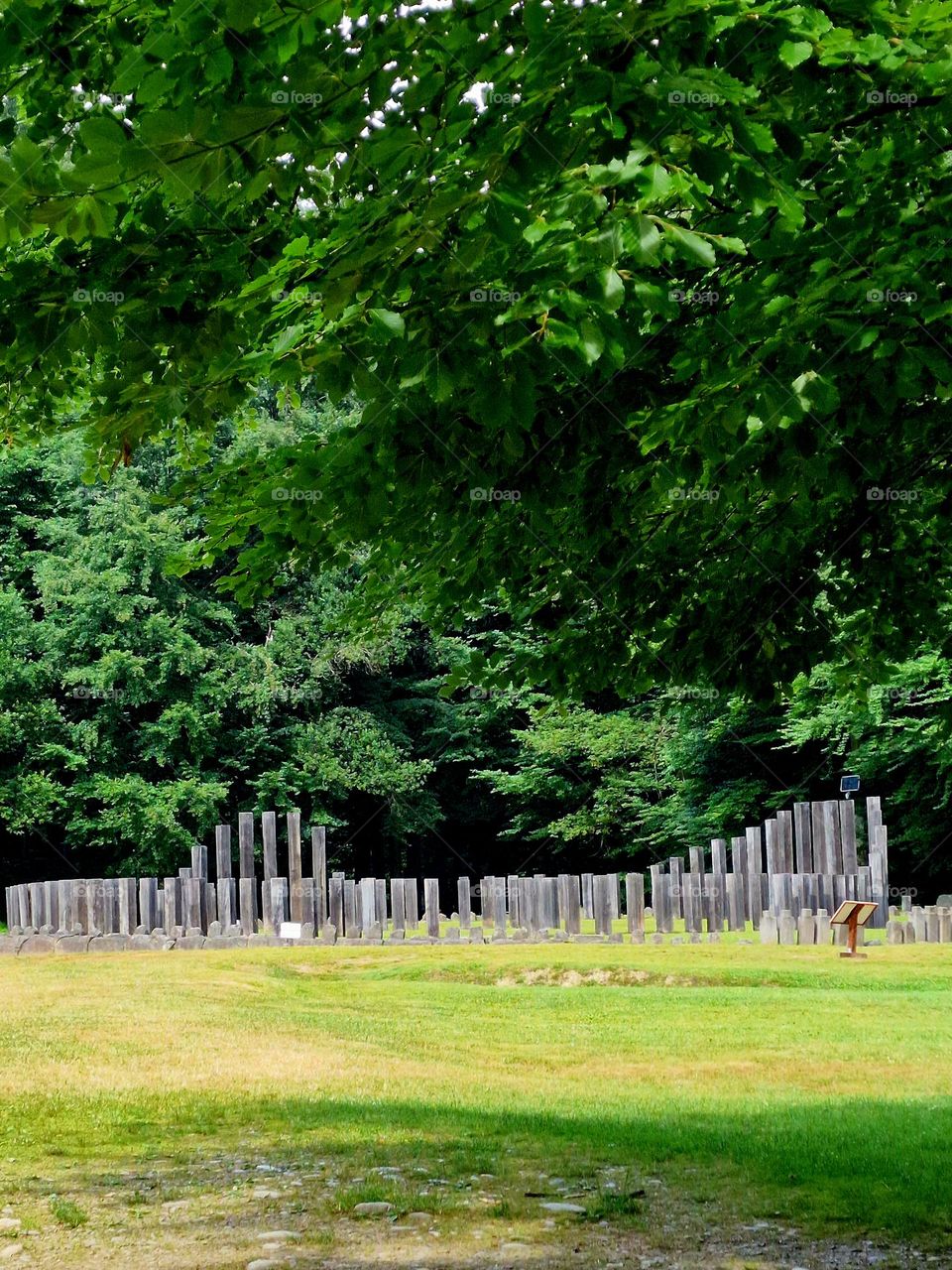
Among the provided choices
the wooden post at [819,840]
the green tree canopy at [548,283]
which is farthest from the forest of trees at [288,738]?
the green tree canopy at [548,283]

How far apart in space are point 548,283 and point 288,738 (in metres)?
36.1

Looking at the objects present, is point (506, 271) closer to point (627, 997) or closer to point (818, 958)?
point (627, 997)

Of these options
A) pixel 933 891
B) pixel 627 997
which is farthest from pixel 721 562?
pixel 933 891

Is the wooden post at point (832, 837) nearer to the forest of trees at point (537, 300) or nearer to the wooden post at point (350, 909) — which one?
the wooden post at point (350, 909)

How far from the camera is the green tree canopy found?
4.19 metres

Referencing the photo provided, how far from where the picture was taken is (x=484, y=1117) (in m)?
10.2

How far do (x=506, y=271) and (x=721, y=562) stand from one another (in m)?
3.84

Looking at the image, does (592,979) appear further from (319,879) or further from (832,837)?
(319,879)

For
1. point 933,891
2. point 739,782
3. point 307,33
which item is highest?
point 307,33

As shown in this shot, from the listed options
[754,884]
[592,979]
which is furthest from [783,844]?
[592,979]

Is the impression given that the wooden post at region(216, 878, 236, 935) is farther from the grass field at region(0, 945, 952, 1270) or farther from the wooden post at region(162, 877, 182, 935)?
the grass field at region(0, 945, 952, 1270)

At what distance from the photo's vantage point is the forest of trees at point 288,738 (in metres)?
36.1

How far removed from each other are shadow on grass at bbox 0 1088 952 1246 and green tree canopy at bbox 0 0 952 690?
2.96 m

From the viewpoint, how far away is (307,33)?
13.8 feet
